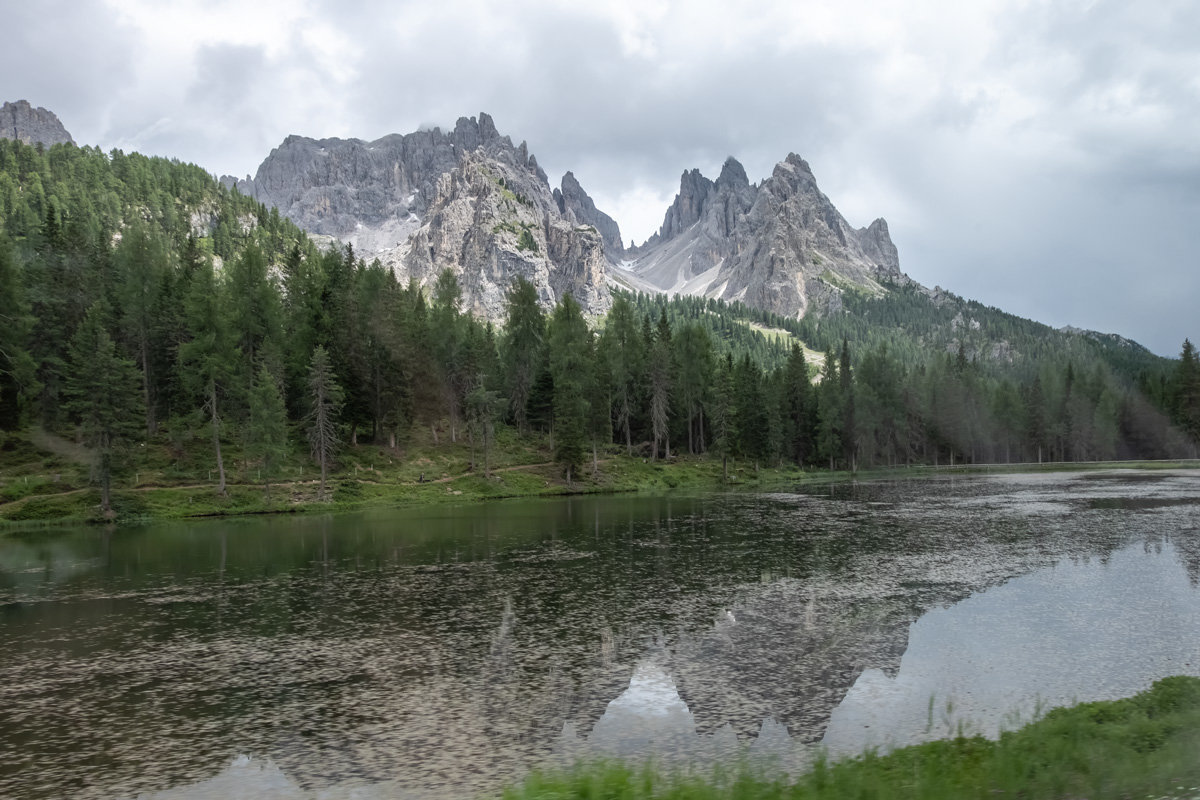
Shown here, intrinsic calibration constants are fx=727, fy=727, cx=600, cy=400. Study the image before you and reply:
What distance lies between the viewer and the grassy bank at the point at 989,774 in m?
10.7

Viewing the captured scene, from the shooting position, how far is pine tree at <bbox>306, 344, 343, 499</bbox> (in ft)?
255

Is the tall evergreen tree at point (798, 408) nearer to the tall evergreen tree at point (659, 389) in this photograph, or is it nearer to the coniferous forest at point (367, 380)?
the coniferous forest at point (367, 380)

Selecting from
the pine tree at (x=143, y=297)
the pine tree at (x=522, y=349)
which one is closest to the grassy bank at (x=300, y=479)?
the pine tree at (x=522, y=349)

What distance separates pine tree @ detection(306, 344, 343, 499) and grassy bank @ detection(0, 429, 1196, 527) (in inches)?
131

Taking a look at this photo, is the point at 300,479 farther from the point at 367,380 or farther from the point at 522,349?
the point at 522,349

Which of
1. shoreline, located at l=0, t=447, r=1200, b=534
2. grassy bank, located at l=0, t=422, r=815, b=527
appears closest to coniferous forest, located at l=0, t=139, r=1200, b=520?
grassy bank, located at l=0, t=422, r=815, b=527

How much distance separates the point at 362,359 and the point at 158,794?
274ft

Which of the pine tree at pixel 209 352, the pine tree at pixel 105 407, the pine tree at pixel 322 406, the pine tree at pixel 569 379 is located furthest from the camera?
the pine tree at pixel 569 379

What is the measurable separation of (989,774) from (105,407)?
75.0 meters

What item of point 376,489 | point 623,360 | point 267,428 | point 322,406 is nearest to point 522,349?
point 623,360

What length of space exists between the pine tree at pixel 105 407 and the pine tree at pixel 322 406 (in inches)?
640

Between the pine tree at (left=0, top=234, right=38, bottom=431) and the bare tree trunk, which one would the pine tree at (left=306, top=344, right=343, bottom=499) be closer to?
the bare tree trunk

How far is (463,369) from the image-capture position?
100312 millimetres

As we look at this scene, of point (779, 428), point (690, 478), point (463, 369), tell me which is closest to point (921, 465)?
point (779, 428)
